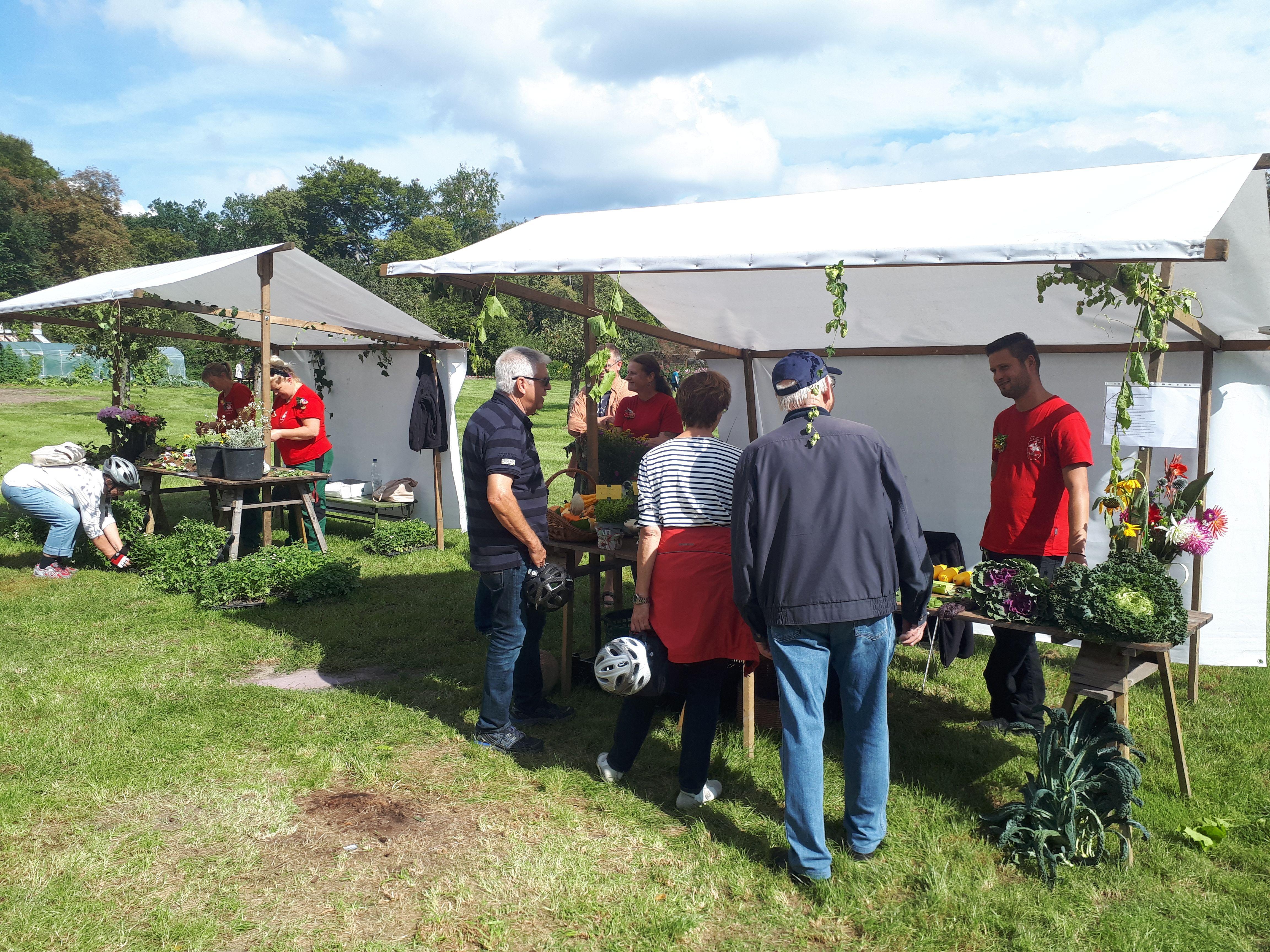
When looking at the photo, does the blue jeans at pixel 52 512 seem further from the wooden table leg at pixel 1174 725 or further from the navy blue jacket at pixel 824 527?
the wooden table leg at pixel 1174 725

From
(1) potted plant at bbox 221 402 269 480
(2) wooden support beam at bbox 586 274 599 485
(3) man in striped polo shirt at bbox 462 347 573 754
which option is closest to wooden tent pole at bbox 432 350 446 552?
(1) potted plant at bbox 221 402 269 480

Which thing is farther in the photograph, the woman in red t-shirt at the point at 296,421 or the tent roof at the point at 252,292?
the woman in red t-shirt at the point at 296,421

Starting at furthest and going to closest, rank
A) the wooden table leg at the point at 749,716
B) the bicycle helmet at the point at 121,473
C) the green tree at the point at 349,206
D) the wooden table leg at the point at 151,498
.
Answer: the green tree at the point at 349,206
the wooden table leg at the point at 151,498
the bicycle helmet at the point at 121,473
the wooden table leg at the point at 749,716

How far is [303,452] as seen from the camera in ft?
26.4

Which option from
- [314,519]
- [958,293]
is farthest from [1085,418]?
[314,519]

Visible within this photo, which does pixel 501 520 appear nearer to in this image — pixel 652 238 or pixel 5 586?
pixel 652 238

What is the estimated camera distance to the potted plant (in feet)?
23.0

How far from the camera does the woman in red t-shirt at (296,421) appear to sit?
25.7 feet

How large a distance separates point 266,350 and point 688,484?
5.26 m

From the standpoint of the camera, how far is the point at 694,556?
3318 mm

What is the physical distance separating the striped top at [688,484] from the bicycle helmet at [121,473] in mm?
6207

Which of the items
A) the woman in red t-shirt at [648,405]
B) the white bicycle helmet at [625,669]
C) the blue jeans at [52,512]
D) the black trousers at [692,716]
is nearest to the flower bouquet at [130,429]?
the blue jeans at [52,512]

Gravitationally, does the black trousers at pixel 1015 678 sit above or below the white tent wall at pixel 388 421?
below

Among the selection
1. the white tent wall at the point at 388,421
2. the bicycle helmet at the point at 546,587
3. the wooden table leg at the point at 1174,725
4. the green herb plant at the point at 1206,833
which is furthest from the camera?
the white tent wall at the point at 388,421
